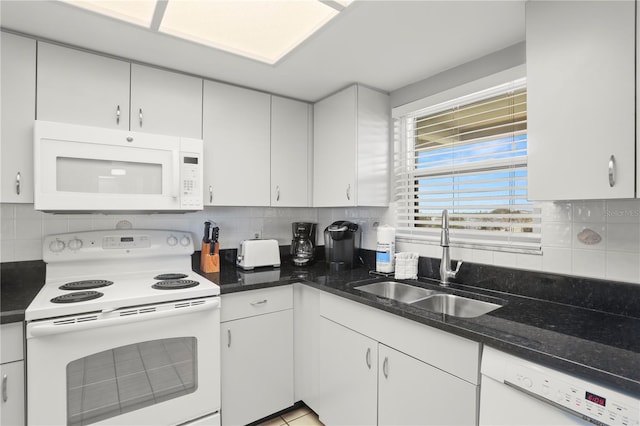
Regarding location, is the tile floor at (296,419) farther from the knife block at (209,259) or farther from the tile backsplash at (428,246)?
the tile backsplash at (428,246)

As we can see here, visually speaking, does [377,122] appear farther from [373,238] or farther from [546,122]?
[546,122]

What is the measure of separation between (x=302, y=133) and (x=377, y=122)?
1.94ft

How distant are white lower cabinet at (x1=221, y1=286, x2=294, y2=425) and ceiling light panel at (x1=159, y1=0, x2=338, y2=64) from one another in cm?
137

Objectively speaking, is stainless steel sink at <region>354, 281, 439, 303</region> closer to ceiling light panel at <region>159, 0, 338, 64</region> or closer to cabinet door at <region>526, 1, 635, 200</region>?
cabinet door at <region>526, 1, 635, 200</region>

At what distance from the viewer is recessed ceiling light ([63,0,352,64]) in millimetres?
1440

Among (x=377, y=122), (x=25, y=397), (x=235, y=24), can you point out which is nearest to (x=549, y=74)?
(x=377, y=122)

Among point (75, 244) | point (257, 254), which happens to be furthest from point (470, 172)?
point (75, 244)

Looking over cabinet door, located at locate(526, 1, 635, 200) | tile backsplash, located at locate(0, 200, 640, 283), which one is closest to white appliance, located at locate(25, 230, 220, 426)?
tile backsplash, located at locate(0, 200, 640, 283)

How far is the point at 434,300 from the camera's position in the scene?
1821 millimetres

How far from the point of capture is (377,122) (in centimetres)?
233

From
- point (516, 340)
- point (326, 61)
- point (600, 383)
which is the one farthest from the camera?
point (326, 61)

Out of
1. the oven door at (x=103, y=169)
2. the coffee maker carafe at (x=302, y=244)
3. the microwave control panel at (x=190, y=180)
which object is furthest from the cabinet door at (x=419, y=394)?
the oven door at (x=103, y=169)

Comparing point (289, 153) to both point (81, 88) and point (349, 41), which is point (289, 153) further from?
point (81, 88)

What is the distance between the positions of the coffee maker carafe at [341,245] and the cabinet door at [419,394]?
0.85m
